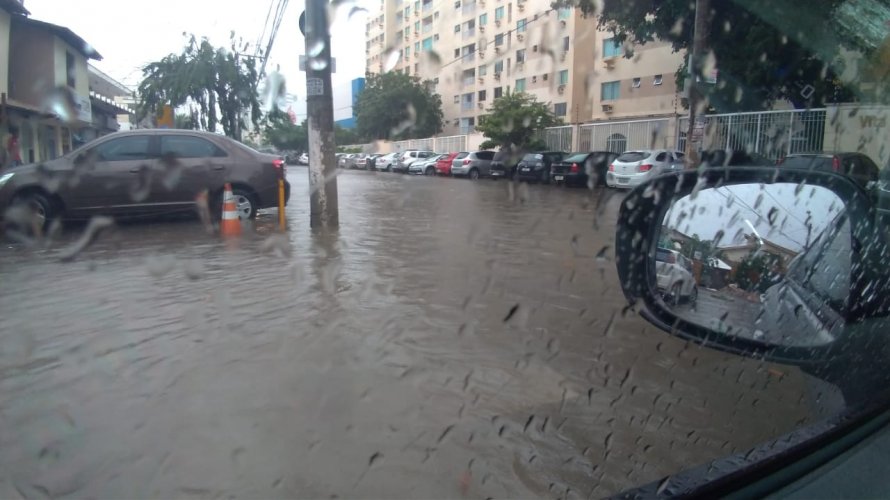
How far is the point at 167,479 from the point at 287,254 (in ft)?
16.2

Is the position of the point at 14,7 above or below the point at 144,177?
above

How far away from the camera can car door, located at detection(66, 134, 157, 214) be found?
611cm

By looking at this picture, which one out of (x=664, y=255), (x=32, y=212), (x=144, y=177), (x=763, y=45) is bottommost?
(x=32, y=212)

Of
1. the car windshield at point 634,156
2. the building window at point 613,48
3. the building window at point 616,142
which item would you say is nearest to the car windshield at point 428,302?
the building window at point 613,48

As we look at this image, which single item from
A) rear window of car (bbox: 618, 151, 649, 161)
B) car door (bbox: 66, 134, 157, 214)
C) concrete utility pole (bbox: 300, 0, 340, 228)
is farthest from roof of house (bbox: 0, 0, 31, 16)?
rear window of car (bbox: 618, 151, 649, 161)

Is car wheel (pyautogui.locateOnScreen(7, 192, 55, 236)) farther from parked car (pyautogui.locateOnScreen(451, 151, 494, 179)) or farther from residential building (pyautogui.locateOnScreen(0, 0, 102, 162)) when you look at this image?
parked car (pyautogui.locateOnScreen(451, 151, 494, 179))

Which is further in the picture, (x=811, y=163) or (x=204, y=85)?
(x=204, y=85)

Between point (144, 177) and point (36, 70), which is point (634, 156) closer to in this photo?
point (144, 177)

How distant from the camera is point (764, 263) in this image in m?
2.25

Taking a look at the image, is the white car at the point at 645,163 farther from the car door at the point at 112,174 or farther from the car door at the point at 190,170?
the car door at the point at 112,174

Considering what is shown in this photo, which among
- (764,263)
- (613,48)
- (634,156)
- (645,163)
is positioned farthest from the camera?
(634,156)

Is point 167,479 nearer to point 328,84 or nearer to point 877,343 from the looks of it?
point 877,343

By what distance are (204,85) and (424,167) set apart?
19025 mm

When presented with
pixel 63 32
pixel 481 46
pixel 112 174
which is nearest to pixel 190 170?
pixel 112 174
